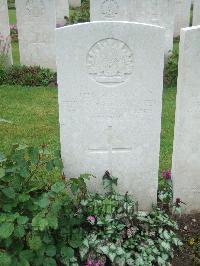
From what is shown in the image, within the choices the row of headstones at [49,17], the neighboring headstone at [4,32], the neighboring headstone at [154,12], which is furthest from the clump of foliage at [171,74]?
the neighboring headstone at [4,32]

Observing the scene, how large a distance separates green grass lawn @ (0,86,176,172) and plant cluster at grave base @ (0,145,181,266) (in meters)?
1.61

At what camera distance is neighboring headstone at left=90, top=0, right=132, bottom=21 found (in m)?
8.70

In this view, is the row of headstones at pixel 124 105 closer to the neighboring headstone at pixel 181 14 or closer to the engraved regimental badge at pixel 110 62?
the engraved regimental badge at pixel 110 62

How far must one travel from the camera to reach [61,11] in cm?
1460

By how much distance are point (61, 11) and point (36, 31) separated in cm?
607

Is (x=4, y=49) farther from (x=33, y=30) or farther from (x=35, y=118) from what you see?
(x=35, y=118)

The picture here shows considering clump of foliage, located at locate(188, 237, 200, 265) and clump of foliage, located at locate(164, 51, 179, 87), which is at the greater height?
clump of foliage, located at locate(164, 51, 179, 87)

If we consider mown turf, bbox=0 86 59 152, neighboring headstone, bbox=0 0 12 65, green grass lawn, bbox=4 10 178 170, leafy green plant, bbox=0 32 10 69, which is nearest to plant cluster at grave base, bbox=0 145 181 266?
green grass lawn, bbox=4 10 178 170

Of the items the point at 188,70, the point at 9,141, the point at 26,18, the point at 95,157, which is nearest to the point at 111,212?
the point at 95,157

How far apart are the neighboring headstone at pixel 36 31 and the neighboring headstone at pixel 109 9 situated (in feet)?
2.88

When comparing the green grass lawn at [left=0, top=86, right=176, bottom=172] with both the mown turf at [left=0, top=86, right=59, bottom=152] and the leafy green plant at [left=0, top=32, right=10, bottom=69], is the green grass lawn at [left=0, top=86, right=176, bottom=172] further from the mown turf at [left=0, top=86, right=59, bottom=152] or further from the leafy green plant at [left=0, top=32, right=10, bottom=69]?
the leafy green plant at [left=0, top=32, right=10, bottom=69]

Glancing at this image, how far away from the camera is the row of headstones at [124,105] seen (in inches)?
133

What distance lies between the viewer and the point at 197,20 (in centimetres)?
1201

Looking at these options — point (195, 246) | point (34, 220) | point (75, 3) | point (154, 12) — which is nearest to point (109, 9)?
point (154, 12)
